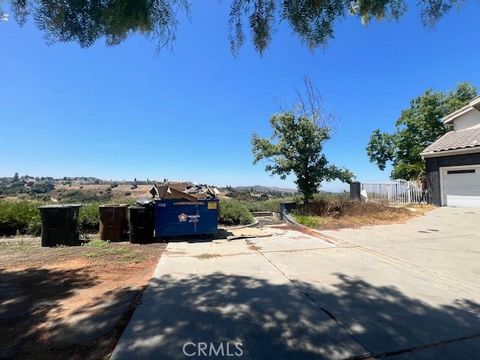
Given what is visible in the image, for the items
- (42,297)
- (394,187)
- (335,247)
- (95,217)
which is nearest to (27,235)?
(95,217)

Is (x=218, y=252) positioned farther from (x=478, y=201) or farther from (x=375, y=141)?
(x=375, y=141)

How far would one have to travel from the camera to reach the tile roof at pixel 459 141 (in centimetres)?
1727

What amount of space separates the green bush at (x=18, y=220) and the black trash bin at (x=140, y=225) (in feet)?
12.2

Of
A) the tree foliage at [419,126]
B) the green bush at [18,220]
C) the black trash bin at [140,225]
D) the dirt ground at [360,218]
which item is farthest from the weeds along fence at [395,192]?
the green bush at [18,220]

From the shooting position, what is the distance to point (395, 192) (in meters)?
20.0

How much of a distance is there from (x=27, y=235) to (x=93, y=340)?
8638mm

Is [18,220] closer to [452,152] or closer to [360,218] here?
[360,218]

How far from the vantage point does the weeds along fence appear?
19.7 meters

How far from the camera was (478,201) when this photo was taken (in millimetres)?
16547

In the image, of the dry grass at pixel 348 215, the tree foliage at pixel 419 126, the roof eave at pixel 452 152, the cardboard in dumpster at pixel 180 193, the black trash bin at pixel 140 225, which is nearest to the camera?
the black trash bin at pixel 140 225

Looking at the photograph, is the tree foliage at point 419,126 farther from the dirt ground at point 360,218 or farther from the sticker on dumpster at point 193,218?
the sticker on dumpster at point 193,218

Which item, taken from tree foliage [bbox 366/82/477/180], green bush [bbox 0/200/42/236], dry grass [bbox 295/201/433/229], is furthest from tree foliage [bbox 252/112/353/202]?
tree foliage [bbox 366/82/477/180]

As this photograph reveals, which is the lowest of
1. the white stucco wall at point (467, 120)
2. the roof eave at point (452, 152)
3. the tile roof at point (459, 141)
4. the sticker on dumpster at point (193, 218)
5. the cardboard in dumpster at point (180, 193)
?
the sticker on dumpster at point (193, 218)

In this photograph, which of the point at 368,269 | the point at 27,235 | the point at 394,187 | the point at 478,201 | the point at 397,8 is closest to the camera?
the point at 397,8
